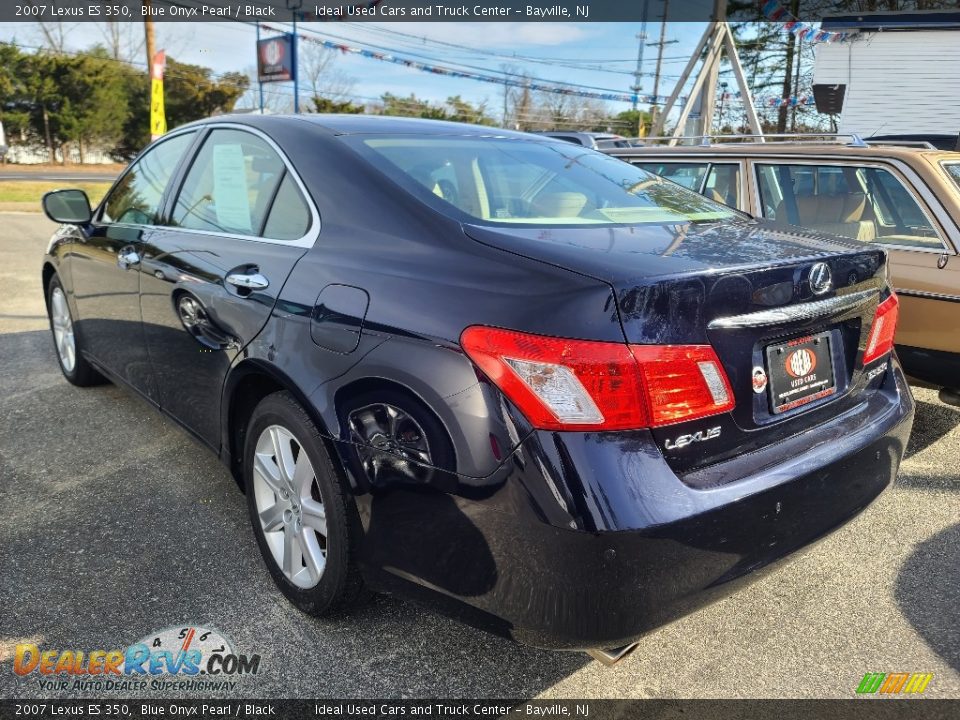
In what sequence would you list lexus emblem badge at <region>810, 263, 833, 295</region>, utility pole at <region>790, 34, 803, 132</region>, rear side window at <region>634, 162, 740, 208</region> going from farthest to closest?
utility pole at <region>790, 34, 803, 132</region> → rear side window at <region>634, 162, 740, 208</region> → lexus emblem badge at <region>810, 263, 833, 295</region>

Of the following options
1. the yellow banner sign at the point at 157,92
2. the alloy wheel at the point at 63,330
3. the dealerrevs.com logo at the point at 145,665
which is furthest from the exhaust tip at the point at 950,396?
the yellow banner sign at the point at 157,92

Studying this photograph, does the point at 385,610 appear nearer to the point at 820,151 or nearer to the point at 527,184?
the point at 527,184

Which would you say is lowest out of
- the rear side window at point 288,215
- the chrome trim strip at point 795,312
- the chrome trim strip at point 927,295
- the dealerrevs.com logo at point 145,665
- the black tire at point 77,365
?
the dealerrevs.com logo at point 145,665

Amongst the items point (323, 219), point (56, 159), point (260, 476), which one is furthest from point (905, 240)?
point (56, 159)

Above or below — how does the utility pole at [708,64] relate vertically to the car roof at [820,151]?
above

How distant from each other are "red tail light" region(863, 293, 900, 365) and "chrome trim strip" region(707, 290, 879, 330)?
5.4 inches

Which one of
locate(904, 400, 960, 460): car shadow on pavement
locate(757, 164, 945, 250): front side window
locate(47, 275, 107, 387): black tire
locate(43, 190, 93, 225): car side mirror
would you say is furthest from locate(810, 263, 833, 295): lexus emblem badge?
locate(47, 275, 107, 387): black tire

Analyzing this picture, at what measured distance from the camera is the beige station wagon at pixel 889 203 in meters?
3.66

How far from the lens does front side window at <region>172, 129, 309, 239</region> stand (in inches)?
98.4

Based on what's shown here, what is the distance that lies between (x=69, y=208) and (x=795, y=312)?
3.65m

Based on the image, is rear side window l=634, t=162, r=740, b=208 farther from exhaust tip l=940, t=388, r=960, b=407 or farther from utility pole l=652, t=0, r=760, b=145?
utility pole l=652, t=0, r=760, b=145

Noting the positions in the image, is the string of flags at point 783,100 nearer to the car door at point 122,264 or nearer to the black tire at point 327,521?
the car door at point 122,264

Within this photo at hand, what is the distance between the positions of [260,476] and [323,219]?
884mm

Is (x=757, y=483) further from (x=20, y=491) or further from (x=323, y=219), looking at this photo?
(x=20, y=491)
